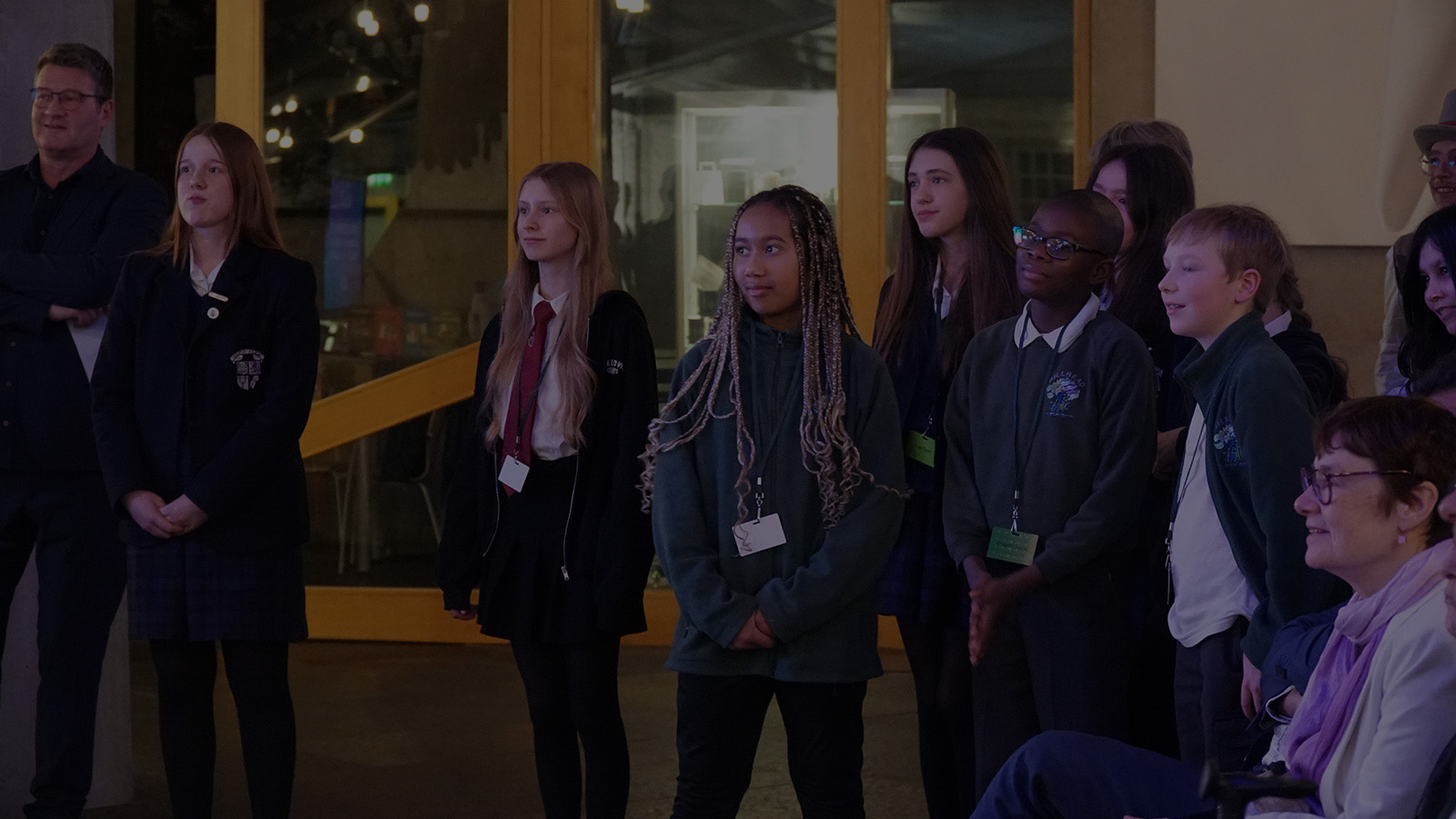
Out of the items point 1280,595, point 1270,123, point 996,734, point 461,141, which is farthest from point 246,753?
point 1270,123

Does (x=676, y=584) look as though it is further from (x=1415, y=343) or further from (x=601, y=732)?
(x=1415, y=343)

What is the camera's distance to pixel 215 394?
319cm

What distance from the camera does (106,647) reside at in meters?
3.80

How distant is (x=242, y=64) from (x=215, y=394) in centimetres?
320

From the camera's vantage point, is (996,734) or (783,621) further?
(996,734)

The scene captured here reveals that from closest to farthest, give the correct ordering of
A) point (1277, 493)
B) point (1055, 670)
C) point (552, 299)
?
point (1277, 493) < point (1055, 670) < point (552, 299)

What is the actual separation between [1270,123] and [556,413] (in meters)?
3.09

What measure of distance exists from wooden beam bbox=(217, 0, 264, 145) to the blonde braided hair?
11.9ft

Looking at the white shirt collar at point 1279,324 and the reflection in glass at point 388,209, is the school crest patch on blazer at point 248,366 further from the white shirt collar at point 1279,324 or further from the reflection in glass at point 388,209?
the reflection in glass at point 388,209

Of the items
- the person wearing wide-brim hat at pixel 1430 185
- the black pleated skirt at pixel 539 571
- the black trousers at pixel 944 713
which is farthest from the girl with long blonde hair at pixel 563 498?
the person wearing wide-brim hat at pixel 1430 185

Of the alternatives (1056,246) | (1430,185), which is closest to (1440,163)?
(1430,185)

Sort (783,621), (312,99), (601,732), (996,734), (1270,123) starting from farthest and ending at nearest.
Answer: (312,99)
(1270,123)
(601,732)
(996,734)
(783,621)

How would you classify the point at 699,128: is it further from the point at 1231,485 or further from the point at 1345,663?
the point at 1345,663

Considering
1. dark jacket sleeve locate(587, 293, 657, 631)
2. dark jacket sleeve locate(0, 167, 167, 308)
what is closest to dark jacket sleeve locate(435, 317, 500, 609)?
dark jacket sleeve locate(587, 293, 657, 631)
